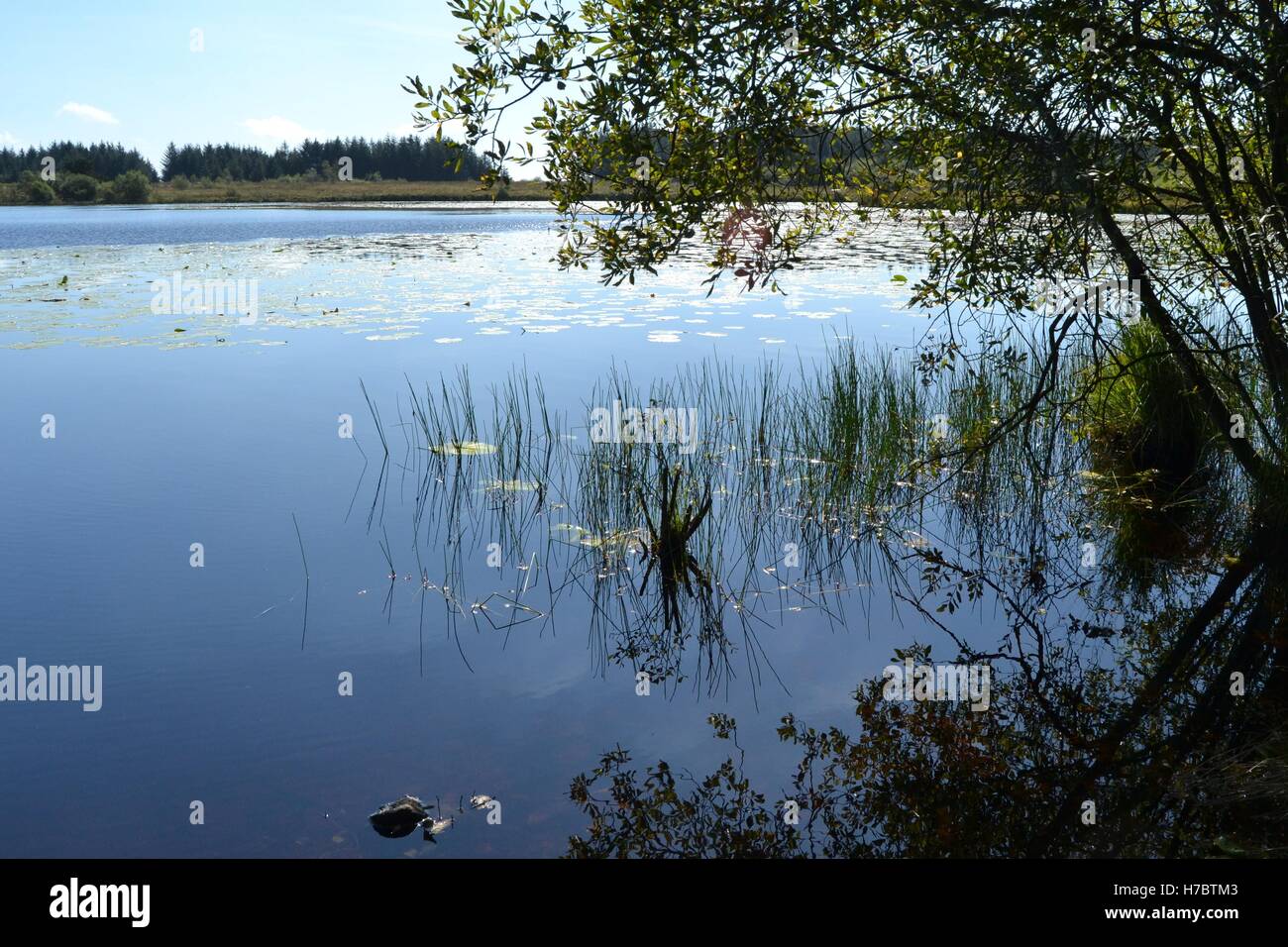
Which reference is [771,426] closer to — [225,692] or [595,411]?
[595,411]

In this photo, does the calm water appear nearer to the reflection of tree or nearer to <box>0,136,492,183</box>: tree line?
the reflection of tree

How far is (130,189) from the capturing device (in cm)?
5728

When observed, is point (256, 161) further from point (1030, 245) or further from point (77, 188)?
point (1030, 245)

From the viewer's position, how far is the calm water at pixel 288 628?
376 cm

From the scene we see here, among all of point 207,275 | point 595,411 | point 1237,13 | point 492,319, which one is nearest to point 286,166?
point 207,275

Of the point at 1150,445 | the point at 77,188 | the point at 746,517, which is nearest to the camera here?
the point at 746,517

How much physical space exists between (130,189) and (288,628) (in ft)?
200

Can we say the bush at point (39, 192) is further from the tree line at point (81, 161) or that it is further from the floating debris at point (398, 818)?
the floating debris at point (398, 818)

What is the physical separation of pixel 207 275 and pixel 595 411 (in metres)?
11.7

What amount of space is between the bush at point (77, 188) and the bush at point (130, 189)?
1.11 m

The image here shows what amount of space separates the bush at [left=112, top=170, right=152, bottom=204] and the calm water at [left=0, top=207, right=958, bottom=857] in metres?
50.1

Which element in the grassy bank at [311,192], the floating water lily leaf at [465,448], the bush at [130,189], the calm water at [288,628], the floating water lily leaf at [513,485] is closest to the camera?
the calm water at [288,628]

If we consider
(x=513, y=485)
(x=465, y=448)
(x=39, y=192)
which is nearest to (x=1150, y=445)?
(x=513, y=485)

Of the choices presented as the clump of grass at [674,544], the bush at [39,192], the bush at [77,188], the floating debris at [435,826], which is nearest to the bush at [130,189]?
the bush at [77,188]
